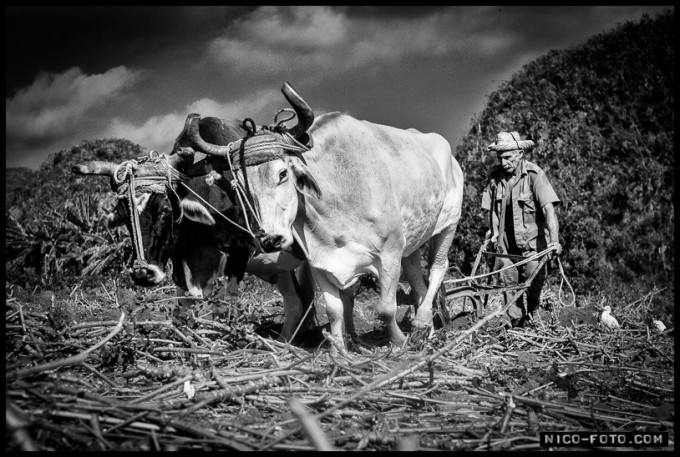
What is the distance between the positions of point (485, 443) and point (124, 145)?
32.1ft

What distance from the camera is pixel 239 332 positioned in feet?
15.2

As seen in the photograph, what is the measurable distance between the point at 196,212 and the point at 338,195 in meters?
1.33

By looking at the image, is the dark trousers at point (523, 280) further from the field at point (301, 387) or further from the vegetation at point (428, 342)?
the field at point (301, 387)

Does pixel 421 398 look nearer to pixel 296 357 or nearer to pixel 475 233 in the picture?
pixel 296 357

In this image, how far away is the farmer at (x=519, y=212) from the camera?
5.98 m

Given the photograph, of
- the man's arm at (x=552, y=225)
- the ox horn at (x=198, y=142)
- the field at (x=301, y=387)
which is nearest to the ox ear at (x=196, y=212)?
the ox horn at (x=198, y=142)

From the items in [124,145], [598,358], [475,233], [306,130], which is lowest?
[598,358]

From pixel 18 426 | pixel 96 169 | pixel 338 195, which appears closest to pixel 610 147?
pixel 338 195

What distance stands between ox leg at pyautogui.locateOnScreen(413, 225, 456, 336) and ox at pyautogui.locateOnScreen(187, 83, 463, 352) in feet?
0.16

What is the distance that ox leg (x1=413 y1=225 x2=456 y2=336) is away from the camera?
19.0 feet

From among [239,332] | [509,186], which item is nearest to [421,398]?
[239,332]

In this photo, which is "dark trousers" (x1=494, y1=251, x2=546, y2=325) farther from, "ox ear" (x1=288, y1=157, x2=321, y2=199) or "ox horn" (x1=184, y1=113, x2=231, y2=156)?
"ox horn" (x1=184, y1=113, x2=231, y2=156)

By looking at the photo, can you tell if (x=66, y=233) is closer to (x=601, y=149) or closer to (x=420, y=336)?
(x=420, y=336)

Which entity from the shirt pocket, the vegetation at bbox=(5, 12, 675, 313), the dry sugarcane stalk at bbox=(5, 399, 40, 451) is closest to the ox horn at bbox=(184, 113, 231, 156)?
the dry sugarcane stalk at bbox=(5, 399, 40, 451)
